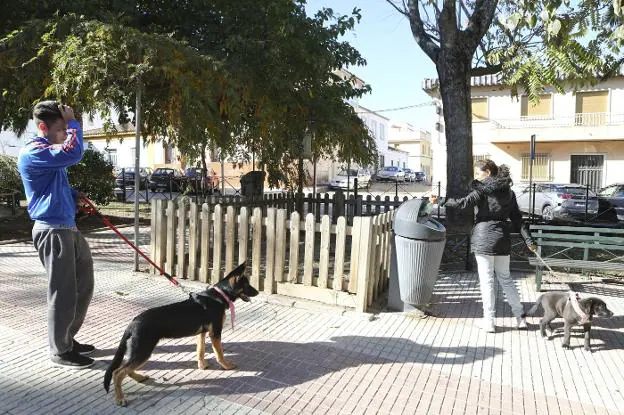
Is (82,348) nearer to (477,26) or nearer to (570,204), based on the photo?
(477,26)

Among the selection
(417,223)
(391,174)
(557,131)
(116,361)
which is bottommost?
(116,361)

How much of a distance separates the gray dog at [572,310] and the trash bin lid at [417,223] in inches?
50.1

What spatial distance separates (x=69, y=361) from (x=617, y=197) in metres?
17.4

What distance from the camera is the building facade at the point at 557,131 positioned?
26.0 metres

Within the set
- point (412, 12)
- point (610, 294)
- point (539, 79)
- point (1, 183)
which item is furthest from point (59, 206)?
point (1, 183)

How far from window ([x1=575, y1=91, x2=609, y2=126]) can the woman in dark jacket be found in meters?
25.2

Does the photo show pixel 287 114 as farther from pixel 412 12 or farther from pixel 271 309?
pixel 271 309

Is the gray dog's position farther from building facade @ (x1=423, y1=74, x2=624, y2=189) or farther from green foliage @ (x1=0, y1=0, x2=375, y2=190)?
building facade @ (x1=423, y1=74, x2=624, y2=189)

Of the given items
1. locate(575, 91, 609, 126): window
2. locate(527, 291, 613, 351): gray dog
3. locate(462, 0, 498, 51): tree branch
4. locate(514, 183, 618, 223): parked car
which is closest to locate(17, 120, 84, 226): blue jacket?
locate(527, 291, 613, 351): gray dog

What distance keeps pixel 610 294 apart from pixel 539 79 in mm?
3110

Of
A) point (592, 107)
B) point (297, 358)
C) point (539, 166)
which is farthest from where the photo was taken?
point (539, 166)

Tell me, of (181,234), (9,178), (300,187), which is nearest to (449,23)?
(300,187)

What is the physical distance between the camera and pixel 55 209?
145 inches

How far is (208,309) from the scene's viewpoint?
3.71 m
